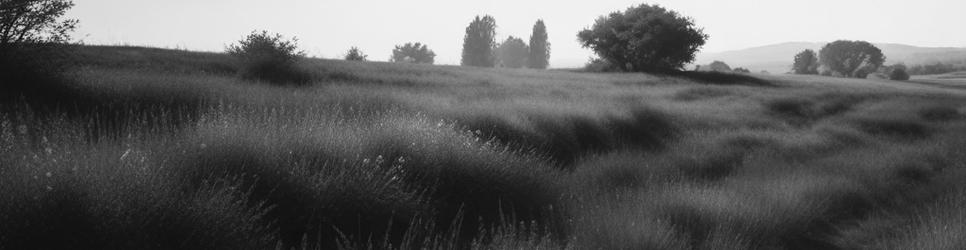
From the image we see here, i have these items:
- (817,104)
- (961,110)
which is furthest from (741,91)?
(961,110)

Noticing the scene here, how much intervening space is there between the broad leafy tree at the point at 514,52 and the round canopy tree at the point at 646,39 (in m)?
49.0

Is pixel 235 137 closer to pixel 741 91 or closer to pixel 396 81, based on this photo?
pixel 396 81

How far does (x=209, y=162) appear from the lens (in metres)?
3.60

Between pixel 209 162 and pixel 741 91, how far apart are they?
1926 centimetres

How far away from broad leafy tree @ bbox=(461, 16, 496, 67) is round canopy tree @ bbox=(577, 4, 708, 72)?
99.7 feet

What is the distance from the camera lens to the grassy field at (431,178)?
107 inches

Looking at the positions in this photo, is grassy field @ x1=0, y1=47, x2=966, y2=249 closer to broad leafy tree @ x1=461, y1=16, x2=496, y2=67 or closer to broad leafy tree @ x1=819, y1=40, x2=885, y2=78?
broad leafy tree @ x1=461, y1=16, x2=496, y2=67

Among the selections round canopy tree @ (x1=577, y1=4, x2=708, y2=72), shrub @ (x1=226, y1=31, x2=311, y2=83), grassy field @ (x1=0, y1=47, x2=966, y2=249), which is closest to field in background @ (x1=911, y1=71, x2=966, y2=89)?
round canopy tree @ (x1=577, y1=4, x2=708, y2=72)

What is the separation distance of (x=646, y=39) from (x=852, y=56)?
54172 mm

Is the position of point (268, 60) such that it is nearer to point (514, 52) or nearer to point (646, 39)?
A: point (646, 39)

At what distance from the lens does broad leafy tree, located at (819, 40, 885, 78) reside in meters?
65.3

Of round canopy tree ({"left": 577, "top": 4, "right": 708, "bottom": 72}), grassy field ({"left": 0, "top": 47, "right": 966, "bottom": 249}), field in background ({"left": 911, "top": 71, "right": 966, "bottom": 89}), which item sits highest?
round canopy tree ({"left": 577, "top": 4, "right": 708, "bottom": 72})

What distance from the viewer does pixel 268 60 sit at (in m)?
13.8

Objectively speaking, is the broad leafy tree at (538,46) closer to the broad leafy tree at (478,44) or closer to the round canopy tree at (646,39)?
the broad leafy tree at (478,44)
